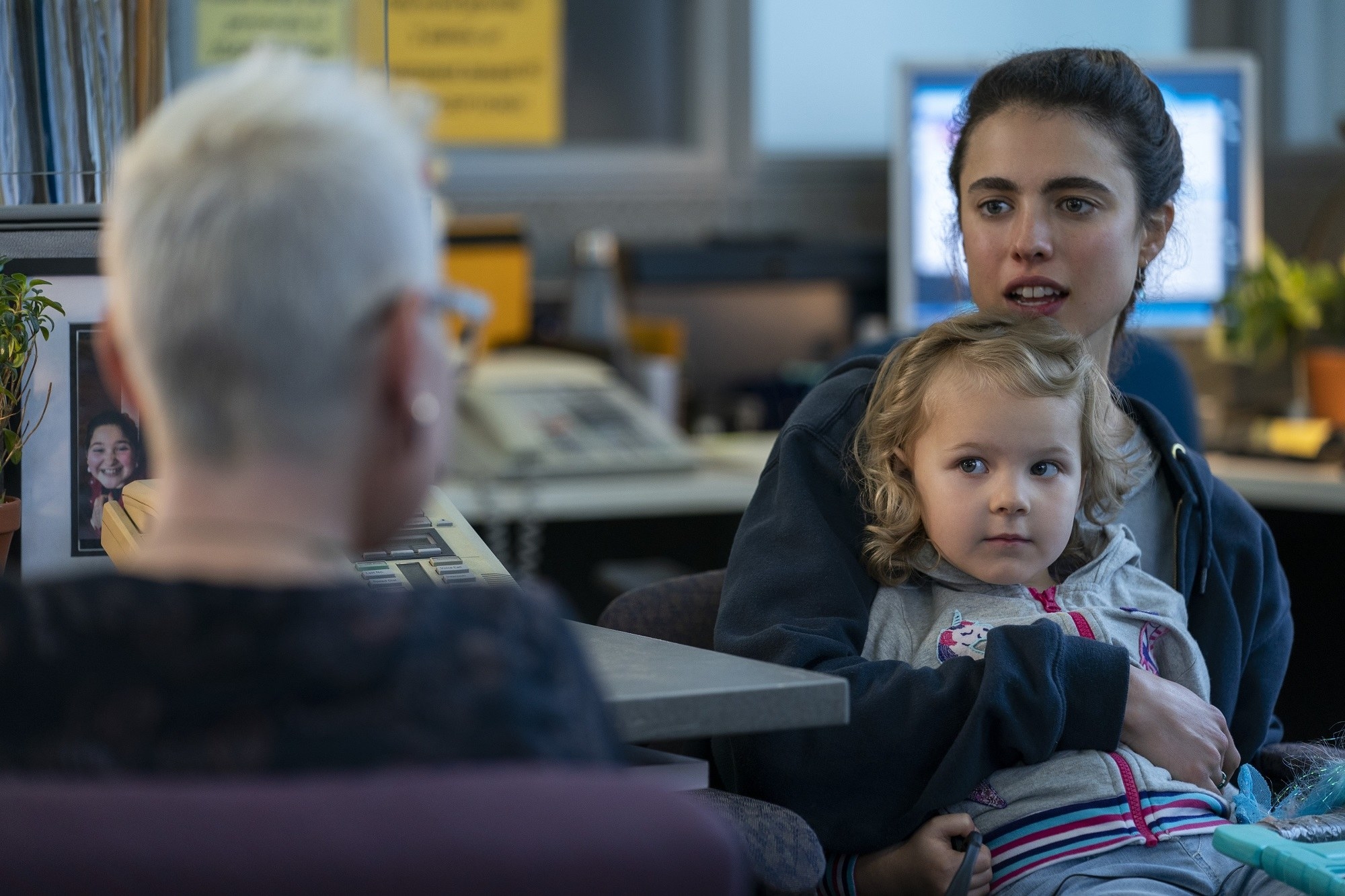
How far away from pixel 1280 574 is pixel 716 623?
0.59 m

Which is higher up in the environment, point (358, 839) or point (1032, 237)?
point (1032, 237)

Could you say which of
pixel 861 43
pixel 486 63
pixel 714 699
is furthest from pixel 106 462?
pixel 861 43

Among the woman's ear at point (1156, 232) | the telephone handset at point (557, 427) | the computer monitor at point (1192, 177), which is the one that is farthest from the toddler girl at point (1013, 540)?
the computer monitor at point (1192, 177)

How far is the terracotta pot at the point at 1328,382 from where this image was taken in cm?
284

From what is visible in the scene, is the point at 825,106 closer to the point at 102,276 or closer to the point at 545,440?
the point at 545,440

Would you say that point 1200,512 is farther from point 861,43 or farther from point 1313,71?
point 1313,71

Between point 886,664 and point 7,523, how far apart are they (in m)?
0.71

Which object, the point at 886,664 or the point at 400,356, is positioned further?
the point at 886,664

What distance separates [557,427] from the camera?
2.58 m

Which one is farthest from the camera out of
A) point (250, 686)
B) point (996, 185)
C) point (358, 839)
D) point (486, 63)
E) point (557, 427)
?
point (486, 63)

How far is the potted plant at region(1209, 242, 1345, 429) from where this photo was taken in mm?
2873

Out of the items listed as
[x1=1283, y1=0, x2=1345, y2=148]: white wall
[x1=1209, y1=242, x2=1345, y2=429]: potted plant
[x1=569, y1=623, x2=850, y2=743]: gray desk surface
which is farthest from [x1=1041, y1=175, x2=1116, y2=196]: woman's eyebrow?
[x1=1283, y1=0, x2=1345, y2=148]: white wall

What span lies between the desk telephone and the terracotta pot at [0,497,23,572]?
67mm

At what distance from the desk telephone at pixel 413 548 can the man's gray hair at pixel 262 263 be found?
377mm
